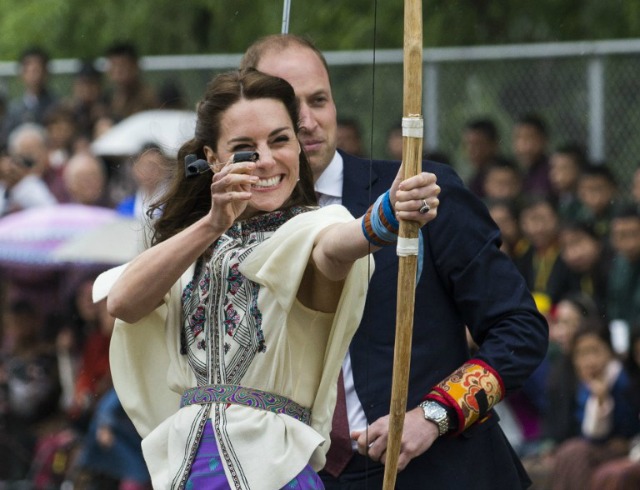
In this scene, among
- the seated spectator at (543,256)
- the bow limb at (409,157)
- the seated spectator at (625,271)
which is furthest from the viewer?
the seated spectator at (543,256)

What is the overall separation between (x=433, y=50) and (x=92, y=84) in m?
2.67

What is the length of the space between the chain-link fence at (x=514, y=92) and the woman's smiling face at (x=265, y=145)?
4373 mm

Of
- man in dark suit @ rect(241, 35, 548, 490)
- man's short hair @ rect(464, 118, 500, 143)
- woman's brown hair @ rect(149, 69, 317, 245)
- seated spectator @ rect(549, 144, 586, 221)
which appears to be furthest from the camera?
man's short hair @ rect(464, 118, 500, 143)

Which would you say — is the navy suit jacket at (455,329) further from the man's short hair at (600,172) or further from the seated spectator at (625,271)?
the man's short hair at (600,172)

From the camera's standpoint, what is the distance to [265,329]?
12.8 feet

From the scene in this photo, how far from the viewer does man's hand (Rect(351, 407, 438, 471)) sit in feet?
13.6

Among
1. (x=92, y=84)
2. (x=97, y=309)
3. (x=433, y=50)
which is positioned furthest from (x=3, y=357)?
(x=433, y=50)

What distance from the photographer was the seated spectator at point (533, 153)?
8.62 meters

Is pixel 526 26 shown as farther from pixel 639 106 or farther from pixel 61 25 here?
pixel 61 25

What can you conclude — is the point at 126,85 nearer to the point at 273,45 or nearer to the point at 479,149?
the point at 479,149

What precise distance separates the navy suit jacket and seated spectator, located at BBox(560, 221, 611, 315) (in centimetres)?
352

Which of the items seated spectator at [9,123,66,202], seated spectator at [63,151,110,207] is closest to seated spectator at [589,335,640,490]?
seated spectator at [63,151,110,207]

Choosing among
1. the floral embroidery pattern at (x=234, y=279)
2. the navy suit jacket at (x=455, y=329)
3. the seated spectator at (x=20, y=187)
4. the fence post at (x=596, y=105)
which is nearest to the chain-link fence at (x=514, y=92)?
the fence post at (x=596, y=105)

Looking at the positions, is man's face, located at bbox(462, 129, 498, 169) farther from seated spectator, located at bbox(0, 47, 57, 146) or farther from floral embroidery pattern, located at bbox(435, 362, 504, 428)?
floral embroidery pattern, located at bbox(435, 362, 504, 428)
